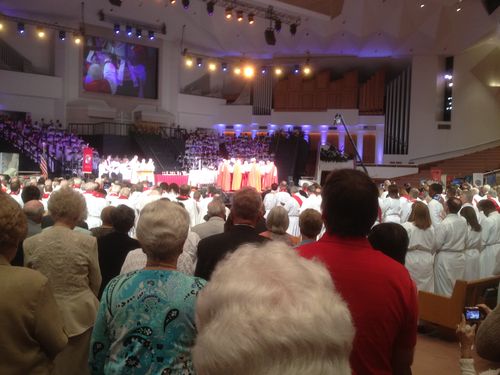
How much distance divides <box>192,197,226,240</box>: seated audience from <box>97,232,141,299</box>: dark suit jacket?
3.36 feet

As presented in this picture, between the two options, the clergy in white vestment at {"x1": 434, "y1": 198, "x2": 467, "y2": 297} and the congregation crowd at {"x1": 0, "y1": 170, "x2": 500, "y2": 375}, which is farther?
the clergy in white vestment at {"x1": 434, "y1": 198, "x2": 467, "y2": 297}

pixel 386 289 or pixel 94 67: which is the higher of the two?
pixel 94 67

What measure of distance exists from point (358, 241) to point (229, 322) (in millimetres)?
1295

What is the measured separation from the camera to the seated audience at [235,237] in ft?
10.4

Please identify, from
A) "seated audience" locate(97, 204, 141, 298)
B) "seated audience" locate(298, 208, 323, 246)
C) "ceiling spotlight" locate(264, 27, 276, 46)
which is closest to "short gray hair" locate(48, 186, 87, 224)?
"seated audience" locate(97, 204, 141, 298)

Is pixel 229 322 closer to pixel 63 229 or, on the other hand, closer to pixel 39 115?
pixel 63 229

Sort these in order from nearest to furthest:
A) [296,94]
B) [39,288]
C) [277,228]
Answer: [39,288], [277,228], [296,94]

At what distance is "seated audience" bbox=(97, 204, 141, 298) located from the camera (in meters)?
3.90

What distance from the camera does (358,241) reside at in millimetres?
2168

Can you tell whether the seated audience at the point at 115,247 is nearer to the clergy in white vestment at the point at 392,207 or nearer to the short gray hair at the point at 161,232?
the short gray hair at the point at 161,232

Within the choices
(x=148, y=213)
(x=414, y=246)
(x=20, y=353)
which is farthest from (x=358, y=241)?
(x=414, y=246)

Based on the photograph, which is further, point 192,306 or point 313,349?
point 192,306

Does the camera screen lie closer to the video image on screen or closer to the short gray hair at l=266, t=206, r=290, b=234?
the short gray hair at l=266, t=206, r=290, b=234

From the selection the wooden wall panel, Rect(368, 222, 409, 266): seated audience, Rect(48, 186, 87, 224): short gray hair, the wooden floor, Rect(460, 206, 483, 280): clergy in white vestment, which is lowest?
the wooden floor
